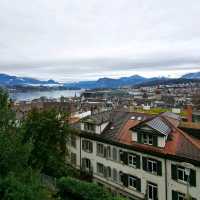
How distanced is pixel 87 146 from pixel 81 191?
19133mm

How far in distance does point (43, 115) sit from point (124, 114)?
41.4ft

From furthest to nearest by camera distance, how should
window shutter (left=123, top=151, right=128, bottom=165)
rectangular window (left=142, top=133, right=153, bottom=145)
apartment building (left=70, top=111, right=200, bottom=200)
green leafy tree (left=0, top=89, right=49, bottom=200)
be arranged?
1. window shutter (left=123, top=151, right=128, bottom=165)
2. rectangular window (left=142, top=133, right=153, bottom=145)
3. apartment building (left=70, top=111, right=200, bottom=200)
4. green leafy tree (left=0, top=89, right=49, bottom=200)

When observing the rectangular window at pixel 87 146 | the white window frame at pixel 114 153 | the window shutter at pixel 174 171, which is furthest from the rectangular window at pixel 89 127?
the window shutter at pixel 174 171

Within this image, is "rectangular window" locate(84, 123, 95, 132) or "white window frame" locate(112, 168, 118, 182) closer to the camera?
"white window frame" locate(112, 168, 118, 182)

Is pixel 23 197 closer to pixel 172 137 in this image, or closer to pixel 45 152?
pixel 45 152

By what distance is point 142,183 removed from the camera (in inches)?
1320

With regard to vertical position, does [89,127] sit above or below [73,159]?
above

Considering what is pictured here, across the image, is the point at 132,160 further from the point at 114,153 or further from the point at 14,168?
the point at 14,168

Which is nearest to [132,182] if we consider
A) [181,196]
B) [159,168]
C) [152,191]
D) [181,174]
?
[152,191]

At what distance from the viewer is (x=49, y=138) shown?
32.9 metres

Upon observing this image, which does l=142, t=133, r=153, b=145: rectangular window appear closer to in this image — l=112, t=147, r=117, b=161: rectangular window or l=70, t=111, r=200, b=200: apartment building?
l=70, t=111, r=200, b=200: apartment building

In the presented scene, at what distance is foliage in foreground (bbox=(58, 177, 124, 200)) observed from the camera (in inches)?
885

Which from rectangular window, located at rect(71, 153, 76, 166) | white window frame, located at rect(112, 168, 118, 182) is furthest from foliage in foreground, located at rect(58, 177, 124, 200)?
rectangular window, located at rect(71, 153, 76, 166)

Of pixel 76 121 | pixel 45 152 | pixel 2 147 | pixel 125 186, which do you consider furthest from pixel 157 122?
pixel 2 147
